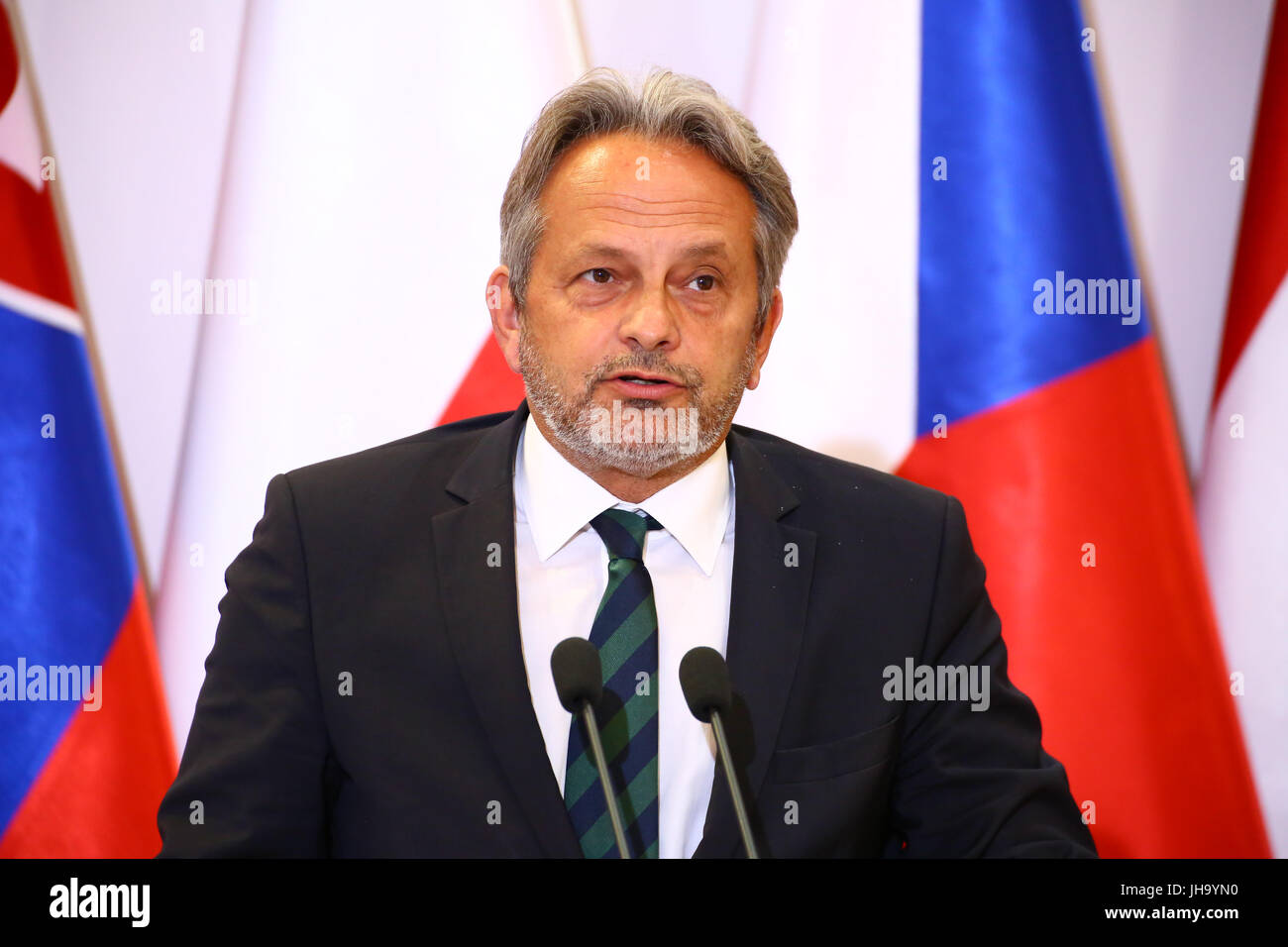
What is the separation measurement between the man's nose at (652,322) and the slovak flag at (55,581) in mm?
1238

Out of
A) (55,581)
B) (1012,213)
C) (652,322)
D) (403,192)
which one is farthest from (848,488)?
(55,581)

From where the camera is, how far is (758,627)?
70.6 inches

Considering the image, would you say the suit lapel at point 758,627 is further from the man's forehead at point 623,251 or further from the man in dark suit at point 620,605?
the man's forehead at point 623,251

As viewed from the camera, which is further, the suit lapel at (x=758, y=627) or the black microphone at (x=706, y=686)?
the suit lapel at (x=758, y=627)

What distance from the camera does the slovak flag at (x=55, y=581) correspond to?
2.39 m

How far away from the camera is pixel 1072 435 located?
2.56 metres

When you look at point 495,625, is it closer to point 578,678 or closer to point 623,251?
point 578,678

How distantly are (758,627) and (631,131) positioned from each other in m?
0.81

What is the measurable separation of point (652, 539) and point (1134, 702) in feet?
4.14

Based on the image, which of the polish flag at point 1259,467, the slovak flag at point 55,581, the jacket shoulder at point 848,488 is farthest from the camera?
the polish flag at point 1259,467

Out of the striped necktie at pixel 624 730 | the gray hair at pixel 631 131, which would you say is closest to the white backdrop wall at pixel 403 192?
the gray hair at pixel 631 131

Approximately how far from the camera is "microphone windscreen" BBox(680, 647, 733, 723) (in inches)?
52.0

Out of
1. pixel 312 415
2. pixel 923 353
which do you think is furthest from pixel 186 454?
pixel 923 353

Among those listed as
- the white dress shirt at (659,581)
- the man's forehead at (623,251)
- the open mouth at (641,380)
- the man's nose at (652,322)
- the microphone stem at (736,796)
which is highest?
the man's forehead at (623,251)
